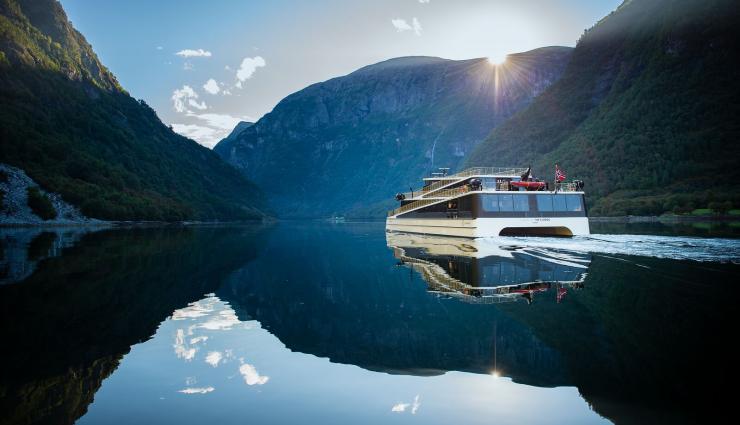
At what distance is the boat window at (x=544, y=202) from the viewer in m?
40.5

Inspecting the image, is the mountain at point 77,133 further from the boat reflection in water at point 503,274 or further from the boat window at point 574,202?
the boat reflection in water at point 503,274

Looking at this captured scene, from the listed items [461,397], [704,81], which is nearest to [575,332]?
[461,397]

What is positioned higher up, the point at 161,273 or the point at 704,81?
the point at 704,81

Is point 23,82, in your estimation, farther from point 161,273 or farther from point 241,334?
point 241,334

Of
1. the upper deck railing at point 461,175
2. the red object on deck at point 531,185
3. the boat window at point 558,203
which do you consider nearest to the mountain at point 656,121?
the upper deck railing at point 461,175

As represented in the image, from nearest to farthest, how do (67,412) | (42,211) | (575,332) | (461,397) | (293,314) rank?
1. (67,412)
2. (461,397)
3. (575,332)
4. (293,314)
5. (42,211)

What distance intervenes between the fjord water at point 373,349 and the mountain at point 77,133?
100958 millimetres

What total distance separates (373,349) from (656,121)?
147 m

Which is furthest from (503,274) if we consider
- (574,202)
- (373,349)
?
(574,202)

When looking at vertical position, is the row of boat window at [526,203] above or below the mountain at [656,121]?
below

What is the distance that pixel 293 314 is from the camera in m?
12.3

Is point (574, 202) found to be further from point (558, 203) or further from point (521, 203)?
point (521, 203)

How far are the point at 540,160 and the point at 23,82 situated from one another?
16321 centimetres

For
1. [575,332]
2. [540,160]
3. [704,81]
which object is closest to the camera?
[575,332]
